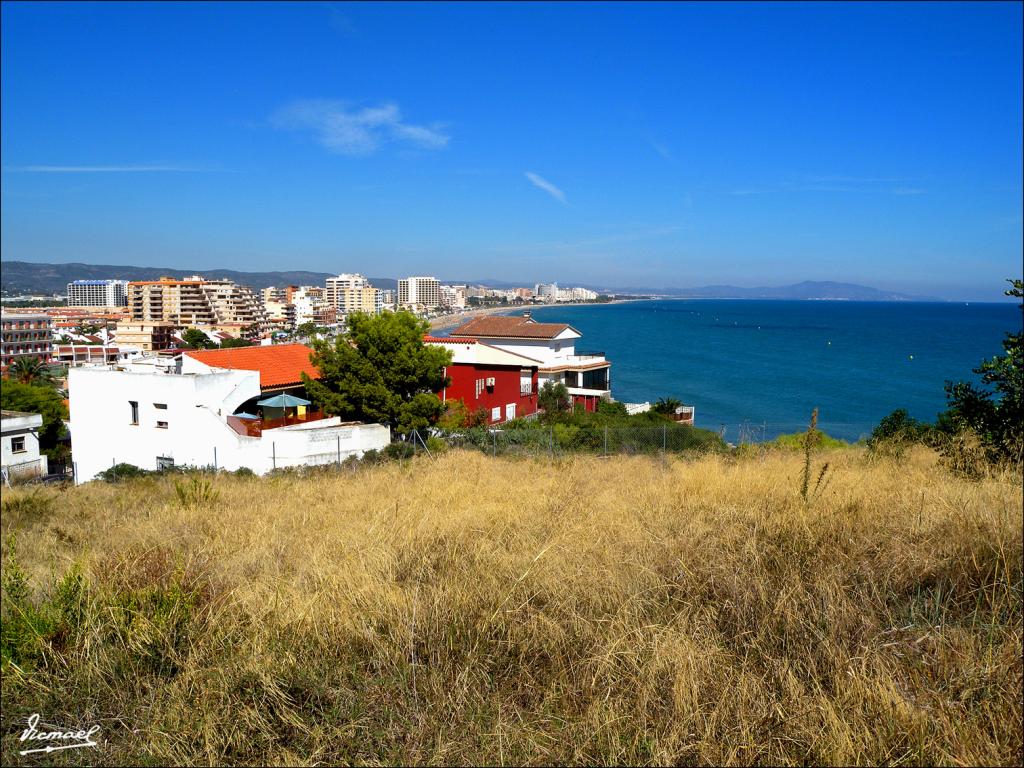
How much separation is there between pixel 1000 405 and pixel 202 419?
13.3 meters

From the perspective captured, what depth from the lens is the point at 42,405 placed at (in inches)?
197

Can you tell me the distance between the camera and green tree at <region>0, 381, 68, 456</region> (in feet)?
14.3

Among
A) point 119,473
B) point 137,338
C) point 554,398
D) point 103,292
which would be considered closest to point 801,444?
point 119,473

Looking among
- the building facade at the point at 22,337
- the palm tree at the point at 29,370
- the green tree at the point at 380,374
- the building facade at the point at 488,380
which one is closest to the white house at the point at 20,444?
the palm tree at the point at 29,370

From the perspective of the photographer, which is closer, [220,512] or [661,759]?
[661,759]

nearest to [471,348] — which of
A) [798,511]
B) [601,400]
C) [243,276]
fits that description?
[601,400]

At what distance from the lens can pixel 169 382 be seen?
1178 cm

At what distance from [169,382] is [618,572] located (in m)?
10.7

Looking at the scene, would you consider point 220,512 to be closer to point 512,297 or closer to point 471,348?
point 471,348

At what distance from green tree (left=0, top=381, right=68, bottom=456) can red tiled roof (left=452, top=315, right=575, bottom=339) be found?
90.5 feet

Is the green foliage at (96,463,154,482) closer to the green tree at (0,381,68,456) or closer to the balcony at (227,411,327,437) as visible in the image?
the green tree at (0,381,68,456)

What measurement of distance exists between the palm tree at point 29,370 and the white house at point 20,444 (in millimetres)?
269

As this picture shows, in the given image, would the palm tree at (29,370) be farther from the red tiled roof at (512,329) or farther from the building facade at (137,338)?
the red tiled roof at (512,329)

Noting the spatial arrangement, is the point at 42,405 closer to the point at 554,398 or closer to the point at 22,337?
the point at 22,337
